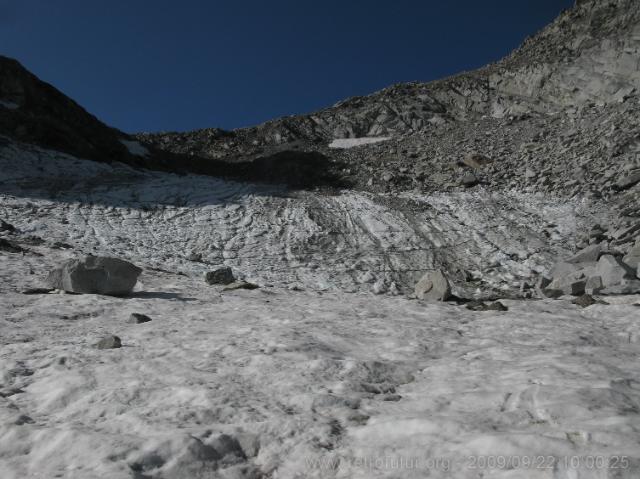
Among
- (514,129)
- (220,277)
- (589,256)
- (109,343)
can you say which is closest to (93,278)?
(220,277)

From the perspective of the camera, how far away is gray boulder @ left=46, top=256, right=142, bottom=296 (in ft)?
28.9

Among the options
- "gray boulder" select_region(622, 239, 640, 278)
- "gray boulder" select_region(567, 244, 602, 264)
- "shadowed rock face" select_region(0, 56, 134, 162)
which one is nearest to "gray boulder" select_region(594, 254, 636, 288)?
"gray boulder" select_region(622, 239, 640, 278)

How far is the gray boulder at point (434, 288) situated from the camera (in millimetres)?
9250

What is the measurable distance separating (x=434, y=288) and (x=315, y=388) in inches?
219

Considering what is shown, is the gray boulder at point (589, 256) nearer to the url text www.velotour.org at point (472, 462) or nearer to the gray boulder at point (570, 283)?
the gray boulder at point (570, 283)

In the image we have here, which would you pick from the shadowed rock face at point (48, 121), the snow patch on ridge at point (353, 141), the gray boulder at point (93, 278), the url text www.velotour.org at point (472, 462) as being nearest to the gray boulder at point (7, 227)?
the gray boulder at point (93, 278)

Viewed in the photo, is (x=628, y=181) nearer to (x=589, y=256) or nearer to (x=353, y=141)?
(x=589, y=256)

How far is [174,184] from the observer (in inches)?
914

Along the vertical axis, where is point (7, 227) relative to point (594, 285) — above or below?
below

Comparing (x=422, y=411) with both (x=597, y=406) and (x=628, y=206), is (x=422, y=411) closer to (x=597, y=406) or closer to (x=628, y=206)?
(x=597, y=406)

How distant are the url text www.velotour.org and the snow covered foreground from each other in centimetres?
1

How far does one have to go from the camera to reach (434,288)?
941 centimetres

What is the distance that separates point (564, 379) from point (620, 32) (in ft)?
112

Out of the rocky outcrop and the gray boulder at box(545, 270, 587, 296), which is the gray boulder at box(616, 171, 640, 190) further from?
the gray boulder at box(545, 270, 587, 296)
